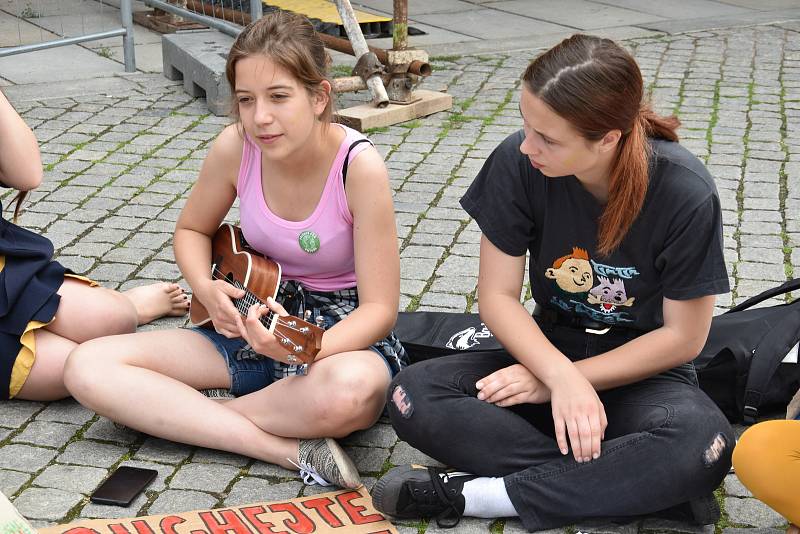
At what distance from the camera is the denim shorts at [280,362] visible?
3.19 metres

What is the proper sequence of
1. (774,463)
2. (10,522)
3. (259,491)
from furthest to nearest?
(259,491) < (774,463) < (10,522)

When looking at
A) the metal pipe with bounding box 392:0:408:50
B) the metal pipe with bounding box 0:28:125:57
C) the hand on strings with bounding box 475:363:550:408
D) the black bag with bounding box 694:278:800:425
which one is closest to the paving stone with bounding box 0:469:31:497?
the hand on strings with bounding box 475:363:550:408

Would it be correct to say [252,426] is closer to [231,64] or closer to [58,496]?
[58,496]

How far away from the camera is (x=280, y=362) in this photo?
3197 millimetres

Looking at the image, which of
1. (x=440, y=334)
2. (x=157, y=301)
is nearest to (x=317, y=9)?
(x=157, y=301)

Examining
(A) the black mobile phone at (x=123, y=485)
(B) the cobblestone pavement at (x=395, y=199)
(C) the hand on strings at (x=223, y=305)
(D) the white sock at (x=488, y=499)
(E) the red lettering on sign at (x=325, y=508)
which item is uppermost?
(C) the hand on strings at (x=223, y=305)

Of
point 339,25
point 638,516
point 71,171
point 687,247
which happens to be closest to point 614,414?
point 638,516

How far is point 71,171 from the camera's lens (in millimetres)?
5395

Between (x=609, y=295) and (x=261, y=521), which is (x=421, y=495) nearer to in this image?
(x=261, y=521)

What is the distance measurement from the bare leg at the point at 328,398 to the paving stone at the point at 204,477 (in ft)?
0.50

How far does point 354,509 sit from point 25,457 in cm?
92

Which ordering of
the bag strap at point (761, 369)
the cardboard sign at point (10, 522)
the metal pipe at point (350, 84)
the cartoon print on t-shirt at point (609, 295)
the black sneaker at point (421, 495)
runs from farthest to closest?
the metal pipe at point (350, 84)
the bag strap at point (761, 369)
the cartoon print on t-shirt at point (609, 295)
the black sneaker at point (421, 495)
the cardboard sign at point (10, 522)

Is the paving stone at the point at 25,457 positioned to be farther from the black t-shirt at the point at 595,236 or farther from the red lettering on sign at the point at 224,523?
the black t-shirt at the point at 595,236

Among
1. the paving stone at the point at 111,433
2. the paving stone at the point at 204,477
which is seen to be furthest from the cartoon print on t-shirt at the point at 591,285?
the paving stone at the point at 111,433
